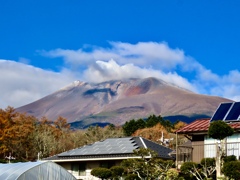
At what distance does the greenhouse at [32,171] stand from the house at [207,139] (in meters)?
8.44

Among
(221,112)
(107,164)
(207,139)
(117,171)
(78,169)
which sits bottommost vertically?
(78,169)

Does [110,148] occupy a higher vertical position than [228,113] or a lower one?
lower

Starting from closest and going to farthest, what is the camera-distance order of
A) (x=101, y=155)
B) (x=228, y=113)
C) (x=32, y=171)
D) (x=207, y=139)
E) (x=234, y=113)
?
(x=32, y=171) < (x=234, y=113) < (x=228, y=113) < (x=207, y=139) < (x=101, y=155)

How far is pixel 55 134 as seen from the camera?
64188 millimetres

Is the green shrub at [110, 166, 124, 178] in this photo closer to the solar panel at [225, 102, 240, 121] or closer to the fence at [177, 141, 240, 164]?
the fence at [177, 141, 240, 164]

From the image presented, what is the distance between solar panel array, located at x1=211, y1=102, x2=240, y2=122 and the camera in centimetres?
2644

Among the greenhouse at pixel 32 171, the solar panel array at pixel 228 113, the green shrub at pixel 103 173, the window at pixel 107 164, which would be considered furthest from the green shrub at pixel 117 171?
the solar panel array at pixel 228 113

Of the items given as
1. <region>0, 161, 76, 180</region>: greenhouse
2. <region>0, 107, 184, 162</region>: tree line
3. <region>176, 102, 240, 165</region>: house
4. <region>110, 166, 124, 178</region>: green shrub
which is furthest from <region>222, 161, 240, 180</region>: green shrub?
A: <region>0, 107, 184, 162</region>: tree line

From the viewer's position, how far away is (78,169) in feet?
113

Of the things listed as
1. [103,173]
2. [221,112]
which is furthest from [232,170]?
[103,173]

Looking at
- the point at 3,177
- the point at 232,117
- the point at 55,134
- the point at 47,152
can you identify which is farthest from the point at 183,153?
the point at 55,134

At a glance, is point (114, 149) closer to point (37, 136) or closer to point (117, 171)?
point (117, 171)

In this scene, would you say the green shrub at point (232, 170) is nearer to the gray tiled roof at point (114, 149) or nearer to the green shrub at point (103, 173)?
the green shrub at point (103, 173)

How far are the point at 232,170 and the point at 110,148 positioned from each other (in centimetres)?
1445
